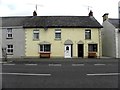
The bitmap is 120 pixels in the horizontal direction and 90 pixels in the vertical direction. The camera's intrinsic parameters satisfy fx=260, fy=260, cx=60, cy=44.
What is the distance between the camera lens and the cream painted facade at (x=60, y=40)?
127ft

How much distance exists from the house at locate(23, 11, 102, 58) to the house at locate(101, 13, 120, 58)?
222 cm

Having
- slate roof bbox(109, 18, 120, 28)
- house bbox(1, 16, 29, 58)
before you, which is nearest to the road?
house bbox(1, 16, 29, 58)

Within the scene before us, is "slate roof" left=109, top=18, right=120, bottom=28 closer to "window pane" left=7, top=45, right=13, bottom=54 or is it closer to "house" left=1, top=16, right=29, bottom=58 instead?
"house" left=1, top=16, right=29, bottom=58

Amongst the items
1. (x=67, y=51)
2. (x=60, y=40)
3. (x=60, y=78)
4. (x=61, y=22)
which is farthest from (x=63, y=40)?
(x=60, y=78)

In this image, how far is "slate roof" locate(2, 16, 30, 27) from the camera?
136ft

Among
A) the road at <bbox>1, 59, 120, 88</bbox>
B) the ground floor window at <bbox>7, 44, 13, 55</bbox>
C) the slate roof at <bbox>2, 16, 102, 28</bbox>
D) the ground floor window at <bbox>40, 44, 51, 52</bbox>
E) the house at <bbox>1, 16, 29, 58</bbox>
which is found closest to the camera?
the road at <bbox>1, 59, 120, 88</bbox>

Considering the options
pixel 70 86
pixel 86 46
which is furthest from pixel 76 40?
pixel 70 86

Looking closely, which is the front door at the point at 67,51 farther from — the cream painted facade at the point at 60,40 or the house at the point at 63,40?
the cream painted facade at the point at 60,40

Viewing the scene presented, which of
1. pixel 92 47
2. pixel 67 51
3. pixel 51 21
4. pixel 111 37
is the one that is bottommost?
pixel 67 51

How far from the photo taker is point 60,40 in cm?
3888

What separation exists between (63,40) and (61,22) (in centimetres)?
306

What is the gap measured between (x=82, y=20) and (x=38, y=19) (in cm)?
702

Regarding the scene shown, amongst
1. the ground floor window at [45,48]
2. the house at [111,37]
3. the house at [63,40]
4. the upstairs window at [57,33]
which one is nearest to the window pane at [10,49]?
the house at [63,40]

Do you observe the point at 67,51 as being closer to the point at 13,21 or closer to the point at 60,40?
the point at 60,40
